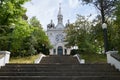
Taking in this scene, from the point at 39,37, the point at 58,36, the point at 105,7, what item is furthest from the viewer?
the point at 58,36

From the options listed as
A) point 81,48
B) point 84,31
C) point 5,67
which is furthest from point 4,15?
point 84,31

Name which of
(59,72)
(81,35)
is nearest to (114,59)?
(59,72)

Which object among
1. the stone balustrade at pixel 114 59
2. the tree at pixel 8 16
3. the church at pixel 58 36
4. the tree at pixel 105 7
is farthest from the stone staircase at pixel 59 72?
the church at pixel 58 36

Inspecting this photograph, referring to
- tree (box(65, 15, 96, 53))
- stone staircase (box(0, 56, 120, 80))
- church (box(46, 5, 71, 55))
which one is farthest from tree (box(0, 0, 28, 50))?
church (box(46, 5, 71, 55))

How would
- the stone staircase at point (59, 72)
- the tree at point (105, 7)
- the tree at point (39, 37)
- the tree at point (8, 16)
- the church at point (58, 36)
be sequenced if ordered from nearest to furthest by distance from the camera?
the stone staircase at point (59, 72) < the tree at point (8, 16) < the tree at point (105, 7) < the tree at point (39, 37) < the church at point (58, 36)

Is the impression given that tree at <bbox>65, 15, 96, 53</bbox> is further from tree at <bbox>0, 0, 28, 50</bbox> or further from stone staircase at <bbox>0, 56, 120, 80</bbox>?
stone staircase at <bbox>0, 56, 120, 80</bbox>

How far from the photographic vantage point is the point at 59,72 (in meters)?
12.0

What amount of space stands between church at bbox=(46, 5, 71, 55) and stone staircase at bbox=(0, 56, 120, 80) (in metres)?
54.0

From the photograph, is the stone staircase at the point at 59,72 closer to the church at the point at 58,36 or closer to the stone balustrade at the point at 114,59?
the stone balustrade at the point at 114,59

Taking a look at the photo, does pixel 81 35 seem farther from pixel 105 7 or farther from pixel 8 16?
pixel 8 16

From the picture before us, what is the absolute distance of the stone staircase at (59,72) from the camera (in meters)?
11.0

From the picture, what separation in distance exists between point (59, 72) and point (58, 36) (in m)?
63.5

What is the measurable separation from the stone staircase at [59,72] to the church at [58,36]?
177ft

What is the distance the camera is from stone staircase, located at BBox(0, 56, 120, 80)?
1096cm
